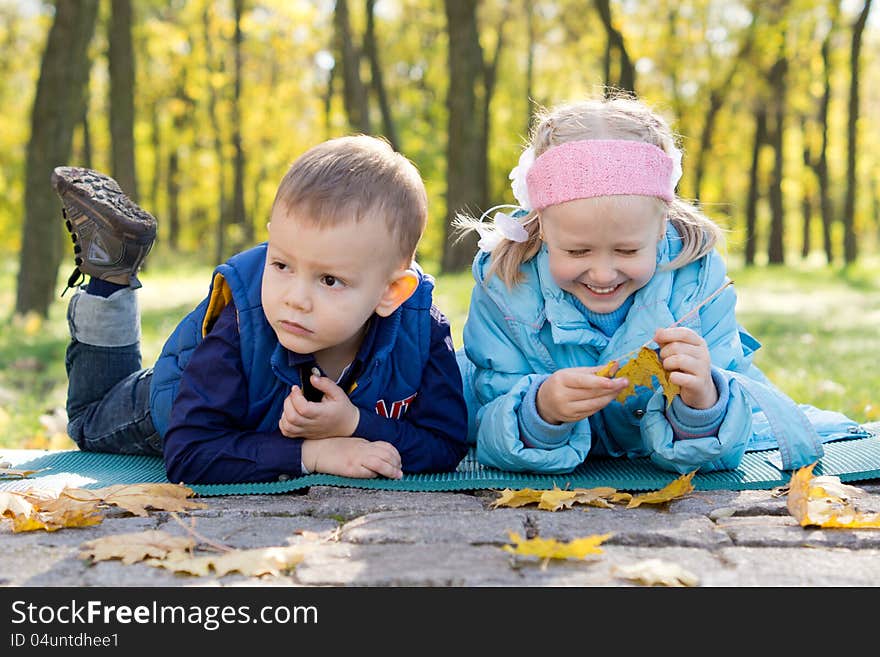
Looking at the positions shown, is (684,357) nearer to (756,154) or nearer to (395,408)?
(395,408)

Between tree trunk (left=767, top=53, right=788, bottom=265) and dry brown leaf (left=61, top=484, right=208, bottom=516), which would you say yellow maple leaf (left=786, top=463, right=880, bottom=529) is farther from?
tree trunk (left=767, top=53, right=788, bottom=265)

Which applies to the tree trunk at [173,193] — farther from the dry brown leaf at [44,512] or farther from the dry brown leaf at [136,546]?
the dry brown leaf at [136,546]

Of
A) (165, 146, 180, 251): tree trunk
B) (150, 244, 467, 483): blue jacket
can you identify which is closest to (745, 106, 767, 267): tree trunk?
(165, 146, 180, 251): tree trunk

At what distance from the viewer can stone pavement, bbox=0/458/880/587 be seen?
2135 millimetres

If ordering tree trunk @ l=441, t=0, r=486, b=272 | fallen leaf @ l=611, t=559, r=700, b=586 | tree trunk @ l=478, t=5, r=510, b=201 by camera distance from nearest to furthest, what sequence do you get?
fallen leaf @ l=611, t=559, r=700, b=586 → tree trunk @ l=441, t=0, r=486, b=272 → tree trunk @ l=478, t=5, r=510, b=201

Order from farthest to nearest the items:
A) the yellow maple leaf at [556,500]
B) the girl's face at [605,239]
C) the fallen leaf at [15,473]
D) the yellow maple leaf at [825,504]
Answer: the fallen leaf at [15,473]
the girl's face at [605,239]
the yellow maple leaf at [556,500]
the yellow maple leaf at [825,504]

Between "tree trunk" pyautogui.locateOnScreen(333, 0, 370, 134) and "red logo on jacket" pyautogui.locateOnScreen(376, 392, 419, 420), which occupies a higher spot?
"tree trunk" pyautogui.locateOnScreen(333, 0, 370, 134)

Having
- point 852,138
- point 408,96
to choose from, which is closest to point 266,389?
point 852,138

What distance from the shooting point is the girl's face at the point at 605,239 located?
3109 millimetres

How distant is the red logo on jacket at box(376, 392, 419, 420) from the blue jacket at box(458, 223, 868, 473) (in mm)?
259

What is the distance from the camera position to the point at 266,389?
327cm

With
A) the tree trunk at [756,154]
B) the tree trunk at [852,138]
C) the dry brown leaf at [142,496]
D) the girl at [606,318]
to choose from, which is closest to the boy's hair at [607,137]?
the girl at [606,318]
